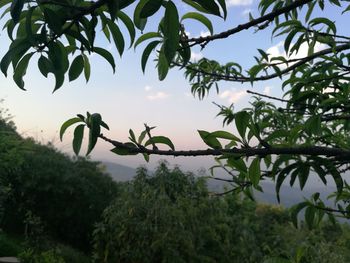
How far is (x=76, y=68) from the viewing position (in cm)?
100

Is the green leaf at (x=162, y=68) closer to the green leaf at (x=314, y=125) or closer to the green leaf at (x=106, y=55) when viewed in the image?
the green leaf at (x=106, y=55)

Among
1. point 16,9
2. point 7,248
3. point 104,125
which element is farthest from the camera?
point 7,248

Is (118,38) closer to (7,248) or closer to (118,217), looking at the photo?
(118,217)

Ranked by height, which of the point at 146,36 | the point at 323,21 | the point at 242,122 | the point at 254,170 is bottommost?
the point at 254,170

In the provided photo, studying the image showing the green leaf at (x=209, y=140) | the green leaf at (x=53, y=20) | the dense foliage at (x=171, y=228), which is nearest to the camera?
the green leaf at (x=53, y=20)

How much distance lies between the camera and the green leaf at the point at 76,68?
994mm

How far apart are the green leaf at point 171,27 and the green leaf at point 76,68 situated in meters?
0.37

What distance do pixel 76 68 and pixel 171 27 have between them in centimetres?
38

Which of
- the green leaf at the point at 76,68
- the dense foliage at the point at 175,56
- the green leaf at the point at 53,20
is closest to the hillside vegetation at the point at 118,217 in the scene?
the dense foliage at the point at 175,56

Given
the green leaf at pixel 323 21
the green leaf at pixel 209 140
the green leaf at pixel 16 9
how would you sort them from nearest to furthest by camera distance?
the green leaf at pixel 16 9
the green leaf at pixel 209 140
the green leaf at pixel 323 21

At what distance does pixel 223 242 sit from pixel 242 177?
736 centimetres

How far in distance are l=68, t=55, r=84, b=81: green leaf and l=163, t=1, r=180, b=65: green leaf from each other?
0.37 m

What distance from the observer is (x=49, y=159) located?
11414mm

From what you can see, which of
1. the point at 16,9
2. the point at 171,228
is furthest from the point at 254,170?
the point at 171,228
